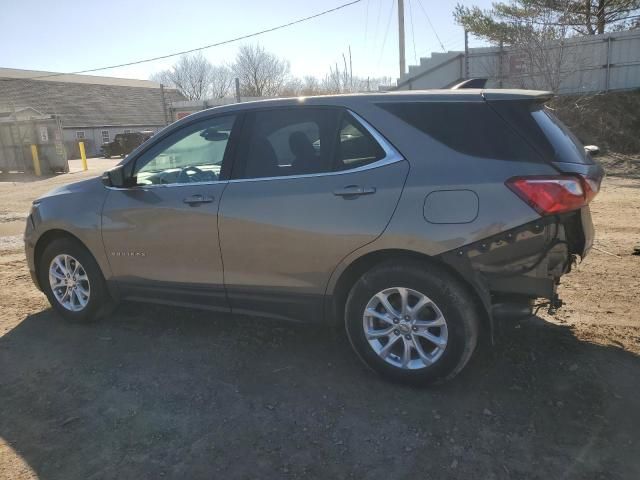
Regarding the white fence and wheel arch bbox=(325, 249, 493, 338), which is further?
the white fence

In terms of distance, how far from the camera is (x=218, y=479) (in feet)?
8.38

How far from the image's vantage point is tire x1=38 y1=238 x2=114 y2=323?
4391 mm

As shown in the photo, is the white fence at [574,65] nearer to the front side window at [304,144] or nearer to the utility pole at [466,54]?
the utility pole at [466,54]

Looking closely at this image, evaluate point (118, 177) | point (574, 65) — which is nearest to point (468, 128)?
point (118, 177)

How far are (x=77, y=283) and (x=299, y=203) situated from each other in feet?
7.58

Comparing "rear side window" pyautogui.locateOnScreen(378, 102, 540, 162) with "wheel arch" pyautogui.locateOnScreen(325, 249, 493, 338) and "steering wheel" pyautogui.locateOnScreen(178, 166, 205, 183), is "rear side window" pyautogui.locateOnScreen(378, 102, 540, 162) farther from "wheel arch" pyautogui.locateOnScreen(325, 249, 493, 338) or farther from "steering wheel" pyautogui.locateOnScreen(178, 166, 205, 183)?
"steering wheel" pyautogui.locateOnScreen(178, 166, 205, 183)

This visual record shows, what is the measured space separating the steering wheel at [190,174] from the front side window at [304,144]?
407 millimetres

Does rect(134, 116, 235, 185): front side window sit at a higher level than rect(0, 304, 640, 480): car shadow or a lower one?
higher

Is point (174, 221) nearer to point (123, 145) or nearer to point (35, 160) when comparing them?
point (35, 160)

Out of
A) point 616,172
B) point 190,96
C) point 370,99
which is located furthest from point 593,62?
point 190,96

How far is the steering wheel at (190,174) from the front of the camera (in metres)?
3.92

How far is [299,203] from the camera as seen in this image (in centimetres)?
337

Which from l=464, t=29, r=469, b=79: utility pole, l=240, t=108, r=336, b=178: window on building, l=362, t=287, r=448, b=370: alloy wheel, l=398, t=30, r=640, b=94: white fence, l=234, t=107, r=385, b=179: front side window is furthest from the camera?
l=464, t=29, r=469, b=79: utility pole

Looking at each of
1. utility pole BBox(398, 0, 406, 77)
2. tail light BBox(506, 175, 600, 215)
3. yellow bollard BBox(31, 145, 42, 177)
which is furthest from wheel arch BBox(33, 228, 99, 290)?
utility pole BBox(398, 0, 406, 77)
